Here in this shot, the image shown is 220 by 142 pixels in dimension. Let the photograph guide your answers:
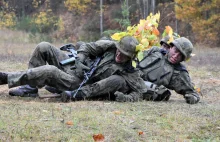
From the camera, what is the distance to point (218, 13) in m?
25.8

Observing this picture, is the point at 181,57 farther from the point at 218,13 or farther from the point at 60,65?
the point at 218,13

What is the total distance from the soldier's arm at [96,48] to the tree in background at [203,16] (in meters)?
18.1

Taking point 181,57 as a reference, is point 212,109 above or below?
below

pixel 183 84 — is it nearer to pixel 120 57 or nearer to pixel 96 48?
pixel 120 57

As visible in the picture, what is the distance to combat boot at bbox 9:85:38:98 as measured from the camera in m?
7.14

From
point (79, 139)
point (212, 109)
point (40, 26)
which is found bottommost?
point (40, 26)

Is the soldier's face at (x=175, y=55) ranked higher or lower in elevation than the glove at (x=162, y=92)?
higher

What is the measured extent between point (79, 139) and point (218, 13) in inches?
890

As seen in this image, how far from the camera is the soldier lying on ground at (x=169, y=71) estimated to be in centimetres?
743

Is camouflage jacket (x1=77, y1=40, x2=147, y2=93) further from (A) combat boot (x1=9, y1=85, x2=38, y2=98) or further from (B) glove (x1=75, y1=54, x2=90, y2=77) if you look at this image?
(A) combat boot (x1=9, y1=85, x2=38, y2=98)

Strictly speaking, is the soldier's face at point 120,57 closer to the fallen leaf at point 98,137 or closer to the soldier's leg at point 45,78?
the soldier's leg at point 45,78

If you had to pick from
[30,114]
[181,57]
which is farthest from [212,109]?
[30,114]

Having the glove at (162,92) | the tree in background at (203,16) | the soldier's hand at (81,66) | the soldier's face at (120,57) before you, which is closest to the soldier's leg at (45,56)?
the soldier's hand at (81,66)

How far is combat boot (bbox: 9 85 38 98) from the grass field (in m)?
0.12
